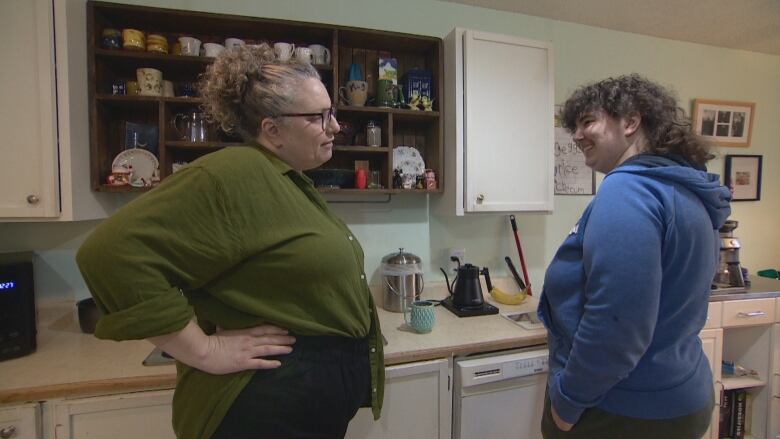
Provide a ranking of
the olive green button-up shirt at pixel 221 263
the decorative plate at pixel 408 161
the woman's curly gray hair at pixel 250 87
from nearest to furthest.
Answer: the olive green button-up shirt at pixel 221 263, the woman's curly gray hair at pixel 250 87, the decorative plate at pixel 408 161

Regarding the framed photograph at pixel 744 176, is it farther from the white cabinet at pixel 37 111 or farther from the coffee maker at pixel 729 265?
the white cabinet at pixel 37 111

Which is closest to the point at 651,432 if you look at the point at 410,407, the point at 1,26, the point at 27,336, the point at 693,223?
the point at 693,223

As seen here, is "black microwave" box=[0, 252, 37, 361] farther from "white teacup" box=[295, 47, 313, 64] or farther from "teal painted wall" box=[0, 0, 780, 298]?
"white teacup" box=[295, 47, 313, 64]

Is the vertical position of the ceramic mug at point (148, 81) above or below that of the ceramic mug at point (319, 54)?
below

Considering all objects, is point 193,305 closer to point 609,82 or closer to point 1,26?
point 609,82

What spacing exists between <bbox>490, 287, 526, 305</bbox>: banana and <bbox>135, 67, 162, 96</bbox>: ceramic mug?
1722mm

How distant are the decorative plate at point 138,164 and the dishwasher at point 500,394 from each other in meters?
1.38

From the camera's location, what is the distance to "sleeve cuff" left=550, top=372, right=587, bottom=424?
85 centimetres

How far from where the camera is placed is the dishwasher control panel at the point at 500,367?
1.27 meters

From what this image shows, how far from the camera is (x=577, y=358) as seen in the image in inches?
31.6

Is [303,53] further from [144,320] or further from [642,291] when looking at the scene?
[642,291]

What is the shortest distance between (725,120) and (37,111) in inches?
136

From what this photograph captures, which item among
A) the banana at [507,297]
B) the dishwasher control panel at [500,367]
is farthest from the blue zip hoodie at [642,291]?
the banana at [507,297]

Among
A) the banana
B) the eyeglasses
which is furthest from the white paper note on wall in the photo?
the eyeglasses
